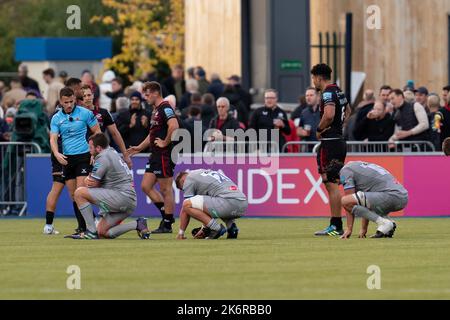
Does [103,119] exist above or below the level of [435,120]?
above

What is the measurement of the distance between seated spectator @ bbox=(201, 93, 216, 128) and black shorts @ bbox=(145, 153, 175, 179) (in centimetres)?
684

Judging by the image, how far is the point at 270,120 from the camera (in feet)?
90.2

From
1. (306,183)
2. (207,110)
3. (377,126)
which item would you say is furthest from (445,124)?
(207,110)

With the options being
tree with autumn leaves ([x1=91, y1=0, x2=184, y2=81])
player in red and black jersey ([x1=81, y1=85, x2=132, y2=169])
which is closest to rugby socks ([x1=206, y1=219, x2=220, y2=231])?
player in red and black jersey ([x1=81, y1=85, x2=132, y2=169])

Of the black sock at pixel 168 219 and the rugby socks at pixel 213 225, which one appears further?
the black sock at pixel 168 219

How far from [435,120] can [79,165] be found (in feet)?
26.2

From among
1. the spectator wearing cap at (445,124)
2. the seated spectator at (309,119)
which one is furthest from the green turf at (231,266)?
the seated spectator at (309,119)

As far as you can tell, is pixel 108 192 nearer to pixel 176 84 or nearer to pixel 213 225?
pixel 213 225

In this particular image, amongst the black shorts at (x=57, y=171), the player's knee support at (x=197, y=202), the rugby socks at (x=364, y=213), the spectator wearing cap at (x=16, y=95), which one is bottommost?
the rugby socks at (x=364, y=213)

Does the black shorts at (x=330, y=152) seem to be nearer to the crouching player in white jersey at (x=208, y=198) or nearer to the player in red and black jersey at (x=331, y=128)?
the player in red and black jersey at (x=331, y=128)

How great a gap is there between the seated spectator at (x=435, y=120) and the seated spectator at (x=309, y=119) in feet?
6.44

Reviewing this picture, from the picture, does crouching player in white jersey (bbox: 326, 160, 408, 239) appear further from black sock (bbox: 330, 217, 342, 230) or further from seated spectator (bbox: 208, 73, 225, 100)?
seated spectator (bbox: 208, 73, 225, 100)

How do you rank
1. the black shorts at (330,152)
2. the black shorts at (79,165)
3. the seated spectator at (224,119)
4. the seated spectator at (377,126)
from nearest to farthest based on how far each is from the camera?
the black shorts at (330,152) < the black shorts at (79,165) < the seated spectator at (224,119) < the seated spectator at (377,126)

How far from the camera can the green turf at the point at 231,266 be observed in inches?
531
